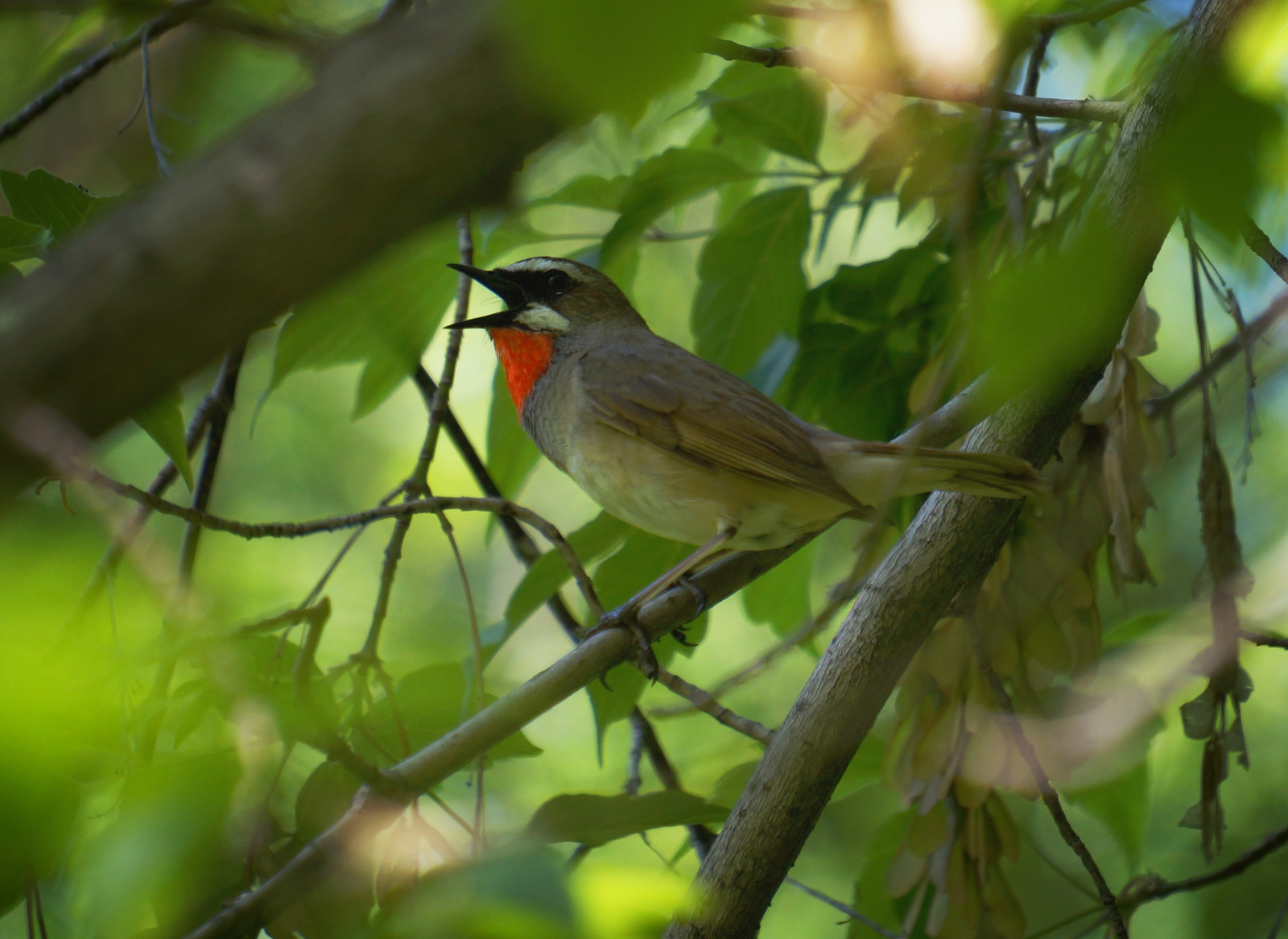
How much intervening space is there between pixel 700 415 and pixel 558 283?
110cm

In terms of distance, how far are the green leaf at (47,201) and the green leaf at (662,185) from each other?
1.43 metres

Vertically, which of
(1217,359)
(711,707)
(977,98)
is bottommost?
(711,707)

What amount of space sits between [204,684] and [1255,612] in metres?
2.73

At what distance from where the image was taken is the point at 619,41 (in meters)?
0.66

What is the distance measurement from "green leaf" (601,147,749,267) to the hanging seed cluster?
135 cm

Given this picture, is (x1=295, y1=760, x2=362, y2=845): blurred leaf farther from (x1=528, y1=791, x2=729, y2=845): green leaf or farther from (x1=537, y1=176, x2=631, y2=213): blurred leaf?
(x1=537, y1=176, x2=631, y2=213): blurred leaf

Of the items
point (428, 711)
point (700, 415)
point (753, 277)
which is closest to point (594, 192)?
point (753, 277)

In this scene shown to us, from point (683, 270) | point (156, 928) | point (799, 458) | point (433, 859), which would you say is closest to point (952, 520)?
point (799, 458)

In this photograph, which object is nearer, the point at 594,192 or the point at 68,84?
the point at 68,84

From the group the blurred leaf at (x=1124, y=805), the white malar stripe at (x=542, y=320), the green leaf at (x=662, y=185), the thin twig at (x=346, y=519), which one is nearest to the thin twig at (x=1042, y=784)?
the blurred leaf at (x=1124, y=805)

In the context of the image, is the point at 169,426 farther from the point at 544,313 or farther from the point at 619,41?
the point at 544,313

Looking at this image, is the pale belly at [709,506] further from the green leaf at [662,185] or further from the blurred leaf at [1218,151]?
the blurred leaf at [1218,151]

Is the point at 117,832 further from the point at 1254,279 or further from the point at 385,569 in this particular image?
the point at 1254,279

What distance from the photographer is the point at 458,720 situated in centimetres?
233
